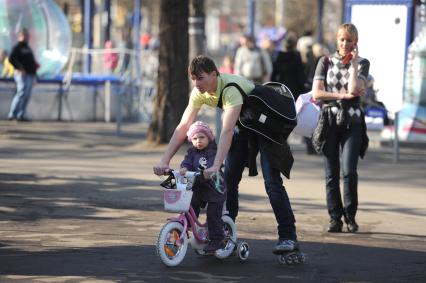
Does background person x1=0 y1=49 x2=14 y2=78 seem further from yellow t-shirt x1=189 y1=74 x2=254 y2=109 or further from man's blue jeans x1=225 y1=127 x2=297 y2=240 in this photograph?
yellow t-shirt x1=189 y1=74 x2=254 y2=109

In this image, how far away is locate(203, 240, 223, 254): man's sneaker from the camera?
797 centimetres

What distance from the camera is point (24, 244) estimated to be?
8.54 metres

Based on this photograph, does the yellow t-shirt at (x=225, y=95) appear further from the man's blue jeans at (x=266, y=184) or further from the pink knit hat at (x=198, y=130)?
the man's blue jeans at (x=266, y=184)

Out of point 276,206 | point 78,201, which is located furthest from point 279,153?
point 78,201

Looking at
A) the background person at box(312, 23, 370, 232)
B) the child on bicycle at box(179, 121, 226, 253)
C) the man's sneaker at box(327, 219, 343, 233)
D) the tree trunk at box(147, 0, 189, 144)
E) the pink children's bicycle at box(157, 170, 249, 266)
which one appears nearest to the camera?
the pink children's bicycle at box(157, 170, 249, 266)

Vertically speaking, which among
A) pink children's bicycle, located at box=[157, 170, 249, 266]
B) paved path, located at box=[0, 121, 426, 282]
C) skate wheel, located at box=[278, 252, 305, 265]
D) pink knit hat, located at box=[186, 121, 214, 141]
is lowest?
paved path, located at box=[0, 121, 426, 282]

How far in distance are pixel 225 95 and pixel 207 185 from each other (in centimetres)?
66

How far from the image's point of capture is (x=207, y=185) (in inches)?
309

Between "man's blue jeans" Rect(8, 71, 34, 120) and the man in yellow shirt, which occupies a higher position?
the man in yellow shirt

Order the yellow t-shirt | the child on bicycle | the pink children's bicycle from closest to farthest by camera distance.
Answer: the pink children's bicycle → the yellow t-shirt → the child on bicycle

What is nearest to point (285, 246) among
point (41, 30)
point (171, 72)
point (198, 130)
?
point (198, 130)

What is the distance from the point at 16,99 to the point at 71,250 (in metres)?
12.7

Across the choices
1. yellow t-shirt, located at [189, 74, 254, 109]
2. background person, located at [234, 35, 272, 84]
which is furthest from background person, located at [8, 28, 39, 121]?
yellow t-shirt, located at [189, 74, 254, 109]

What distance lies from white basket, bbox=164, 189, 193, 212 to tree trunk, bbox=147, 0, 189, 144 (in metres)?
8.76
